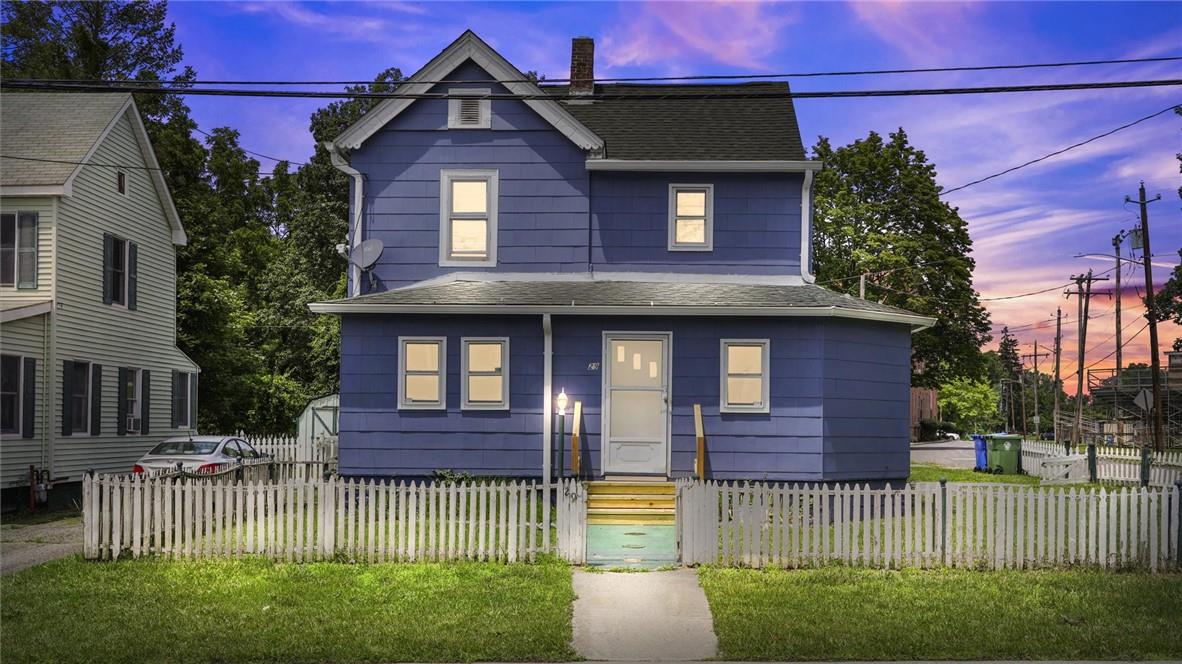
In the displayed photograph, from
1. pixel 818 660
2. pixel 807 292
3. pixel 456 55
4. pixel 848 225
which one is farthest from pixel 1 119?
pixel 848 225

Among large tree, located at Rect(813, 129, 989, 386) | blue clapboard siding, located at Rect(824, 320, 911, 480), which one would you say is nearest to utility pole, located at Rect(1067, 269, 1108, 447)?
large tree, located at Rect(813, 129, 989, 386)

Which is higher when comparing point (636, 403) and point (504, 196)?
point (504, 196)

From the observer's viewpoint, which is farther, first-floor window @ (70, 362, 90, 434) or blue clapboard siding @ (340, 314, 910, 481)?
first-floor window @ (70, 362, 90, 434)

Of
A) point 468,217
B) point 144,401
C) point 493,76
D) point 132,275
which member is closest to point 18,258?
point 132,275

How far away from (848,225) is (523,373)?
1168 inches

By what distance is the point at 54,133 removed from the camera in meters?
23.6

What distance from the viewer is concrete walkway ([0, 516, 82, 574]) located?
46.2 ft

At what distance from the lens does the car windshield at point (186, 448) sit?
2123 centimetres

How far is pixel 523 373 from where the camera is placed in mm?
19172

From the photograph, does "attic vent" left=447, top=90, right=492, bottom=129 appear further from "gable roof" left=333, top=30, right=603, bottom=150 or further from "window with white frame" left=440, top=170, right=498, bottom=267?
"window with white frame" left=440, top=170, right=498, bottom=267

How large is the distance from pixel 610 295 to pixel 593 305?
88 cm

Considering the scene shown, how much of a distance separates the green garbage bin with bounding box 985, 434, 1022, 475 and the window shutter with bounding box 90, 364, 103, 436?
23367mm

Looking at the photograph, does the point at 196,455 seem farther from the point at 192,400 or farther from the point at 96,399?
the point at 192,400

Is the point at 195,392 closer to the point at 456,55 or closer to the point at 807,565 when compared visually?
the point at 456,55
